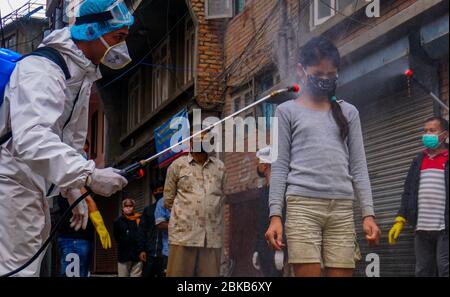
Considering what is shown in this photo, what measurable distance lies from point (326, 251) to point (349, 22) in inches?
33.0

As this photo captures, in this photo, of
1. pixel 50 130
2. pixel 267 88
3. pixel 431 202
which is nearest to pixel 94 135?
pixel 267 88

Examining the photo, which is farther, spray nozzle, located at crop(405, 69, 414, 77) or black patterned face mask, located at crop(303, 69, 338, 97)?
black patterned face mask, located at crop(303, 69, 338, 97)

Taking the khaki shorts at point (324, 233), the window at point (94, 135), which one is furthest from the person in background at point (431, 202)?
the window at point (94, 135)

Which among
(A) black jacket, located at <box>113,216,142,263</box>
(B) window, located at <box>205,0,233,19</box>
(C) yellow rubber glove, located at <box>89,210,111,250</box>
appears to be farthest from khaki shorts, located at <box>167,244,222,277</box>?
(B) window, located at <box>205,0,233,19</box>

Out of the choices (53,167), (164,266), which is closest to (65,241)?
(164,266)

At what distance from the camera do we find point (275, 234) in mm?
3428

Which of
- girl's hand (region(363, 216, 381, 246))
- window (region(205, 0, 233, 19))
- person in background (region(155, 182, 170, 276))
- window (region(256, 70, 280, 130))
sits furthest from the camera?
person in background (region(155, 182, 170, 276))

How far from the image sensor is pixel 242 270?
11.3 feet

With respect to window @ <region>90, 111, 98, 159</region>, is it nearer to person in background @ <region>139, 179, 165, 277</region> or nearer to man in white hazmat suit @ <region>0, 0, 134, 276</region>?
person in background @ <region>139, 179, 165, 277</region>

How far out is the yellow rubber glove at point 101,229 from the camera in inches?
153

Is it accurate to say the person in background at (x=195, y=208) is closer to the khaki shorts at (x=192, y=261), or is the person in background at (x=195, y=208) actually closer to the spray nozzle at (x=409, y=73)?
the khaki shorts at (x=192, y=261)

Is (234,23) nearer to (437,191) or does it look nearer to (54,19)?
(54,19)

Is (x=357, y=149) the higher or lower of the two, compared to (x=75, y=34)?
lower

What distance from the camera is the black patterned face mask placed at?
339 cm
